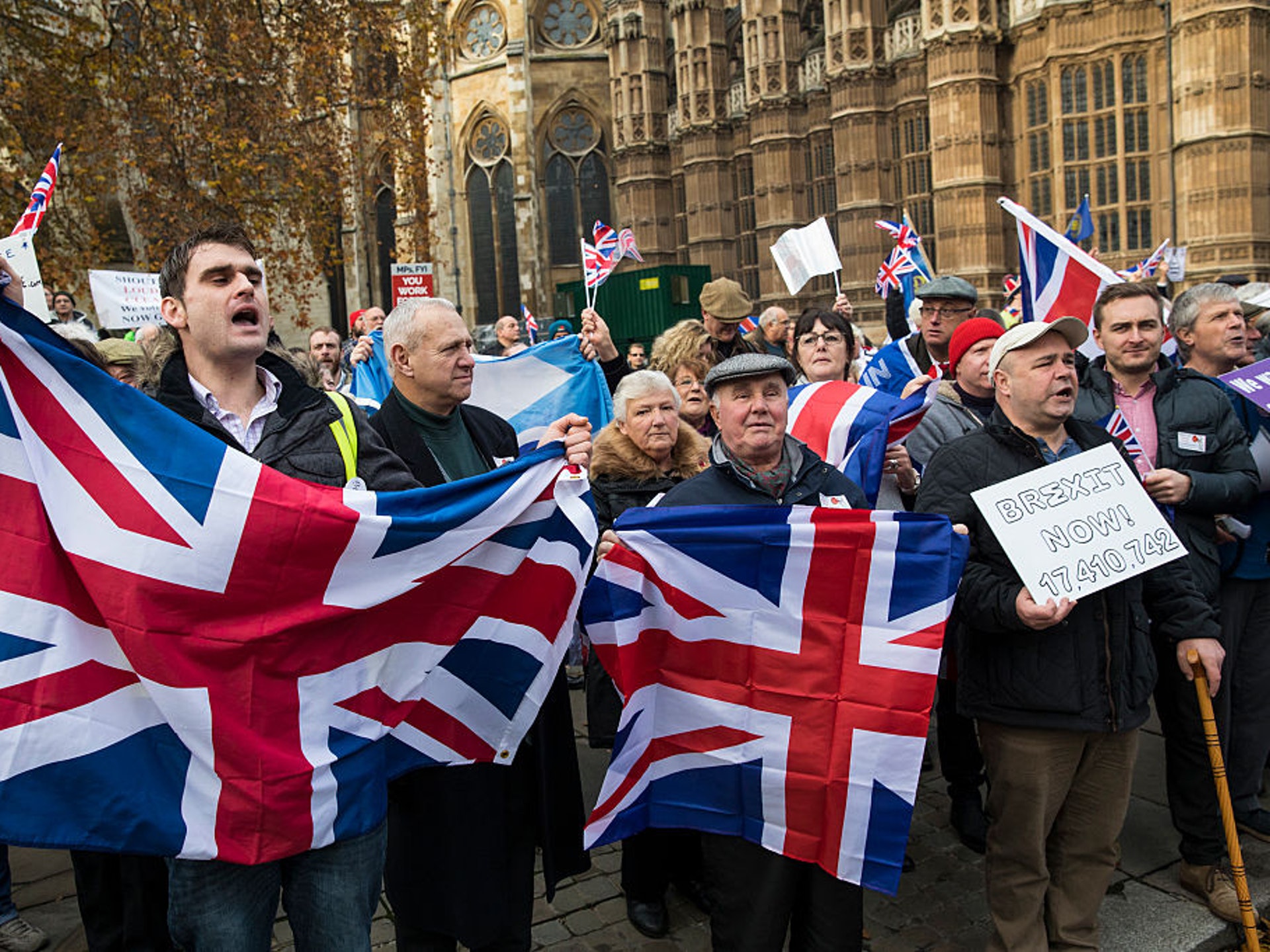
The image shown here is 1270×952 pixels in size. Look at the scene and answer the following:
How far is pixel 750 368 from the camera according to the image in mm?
3178

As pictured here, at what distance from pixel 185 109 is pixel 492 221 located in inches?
890

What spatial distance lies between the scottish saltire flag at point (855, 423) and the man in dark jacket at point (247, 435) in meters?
2.19

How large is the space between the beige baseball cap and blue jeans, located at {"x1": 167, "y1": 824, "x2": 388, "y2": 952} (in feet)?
7.68

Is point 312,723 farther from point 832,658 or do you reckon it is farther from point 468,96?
point 468,96

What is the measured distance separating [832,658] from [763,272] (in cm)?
2690

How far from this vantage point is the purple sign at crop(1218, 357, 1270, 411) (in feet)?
13.9

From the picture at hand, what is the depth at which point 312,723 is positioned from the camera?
250cm

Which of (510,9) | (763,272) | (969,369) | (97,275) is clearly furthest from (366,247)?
(969,369)

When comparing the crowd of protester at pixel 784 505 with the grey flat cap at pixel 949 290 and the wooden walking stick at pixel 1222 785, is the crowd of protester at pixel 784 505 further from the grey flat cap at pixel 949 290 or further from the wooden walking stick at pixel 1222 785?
the grey flat cap at pixel 949 290

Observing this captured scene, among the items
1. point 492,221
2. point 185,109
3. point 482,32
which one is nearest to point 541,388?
point 185,109

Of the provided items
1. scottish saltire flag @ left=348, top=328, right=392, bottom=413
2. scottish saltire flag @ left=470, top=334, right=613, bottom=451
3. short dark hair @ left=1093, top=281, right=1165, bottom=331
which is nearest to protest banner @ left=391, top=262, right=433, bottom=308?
scottish saltire flag @ left=348, top=328, right=392, bottom=413

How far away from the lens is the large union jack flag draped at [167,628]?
2.38 m

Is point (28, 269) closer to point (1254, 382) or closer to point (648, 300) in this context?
point (1254, 382)

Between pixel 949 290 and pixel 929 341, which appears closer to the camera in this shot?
pixel 949 290
